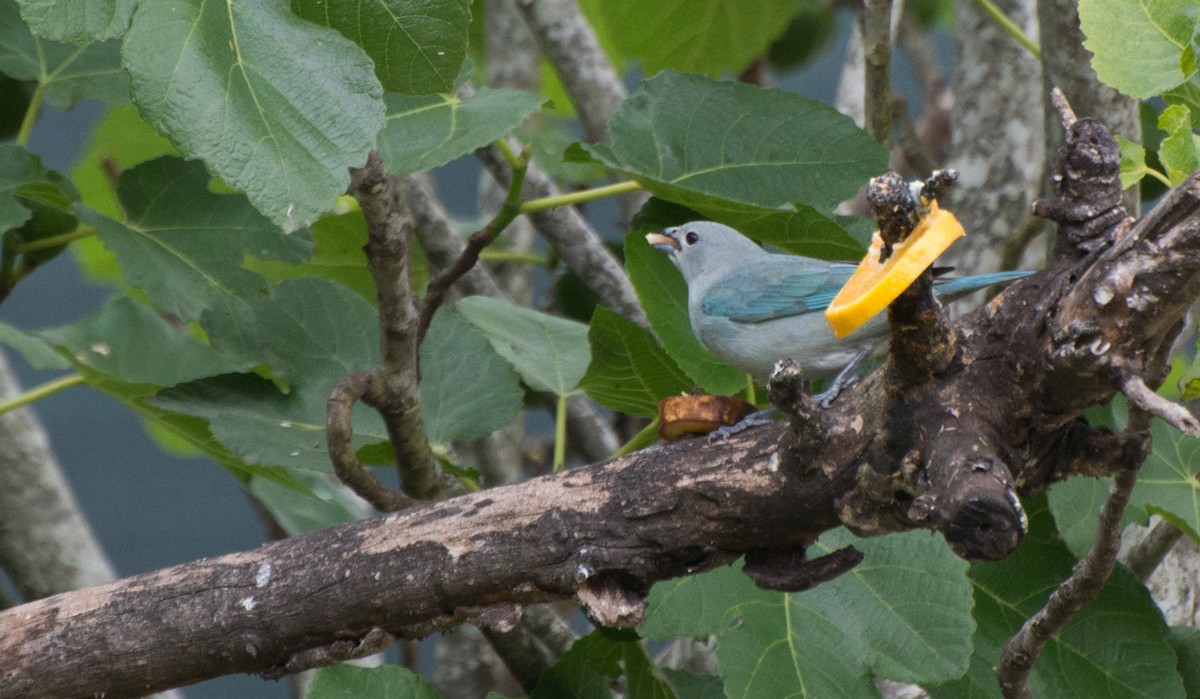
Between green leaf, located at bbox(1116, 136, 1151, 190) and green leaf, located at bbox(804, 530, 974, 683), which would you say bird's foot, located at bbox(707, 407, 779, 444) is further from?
green leaf, located at bbox(1116, 136, 1151, 190)

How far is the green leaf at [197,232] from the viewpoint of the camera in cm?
220

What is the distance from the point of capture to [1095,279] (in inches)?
47.4

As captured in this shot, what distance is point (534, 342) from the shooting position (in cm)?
228

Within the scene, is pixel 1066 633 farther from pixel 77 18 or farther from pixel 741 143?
pixel 77 18

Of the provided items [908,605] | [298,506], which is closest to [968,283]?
[908,605]

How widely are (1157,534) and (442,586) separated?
1288mm

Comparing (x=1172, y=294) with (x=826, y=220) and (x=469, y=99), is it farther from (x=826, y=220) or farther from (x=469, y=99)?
(x=469, y=99)

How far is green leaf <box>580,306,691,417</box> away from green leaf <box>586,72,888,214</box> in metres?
0.24

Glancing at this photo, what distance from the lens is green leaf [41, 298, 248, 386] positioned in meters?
2.23

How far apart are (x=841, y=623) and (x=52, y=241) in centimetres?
143

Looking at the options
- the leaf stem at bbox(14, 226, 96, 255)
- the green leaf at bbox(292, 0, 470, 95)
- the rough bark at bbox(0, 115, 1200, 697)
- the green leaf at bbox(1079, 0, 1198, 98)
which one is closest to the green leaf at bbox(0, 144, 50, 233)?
the leaf stem at bbox(14, 226, 96, 255)

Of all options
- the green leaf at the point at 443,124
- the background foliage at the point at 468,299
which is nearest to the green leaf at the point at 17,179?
the background foliage at the point at 468,299

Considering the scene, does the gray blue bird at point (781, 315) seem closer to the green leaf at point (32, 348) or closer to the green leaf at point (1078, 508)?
the green leaf at point (1078, 508)

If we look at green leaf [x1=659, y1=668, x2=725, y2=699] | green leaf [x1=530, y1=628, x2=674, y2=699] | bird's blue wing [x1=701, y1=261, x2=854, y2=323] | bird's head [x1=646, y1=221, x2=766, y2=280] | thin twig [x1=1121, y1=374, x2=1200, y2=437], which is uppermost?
thin twig [x1=1121, y1=374, x2=1200, y2=437]
